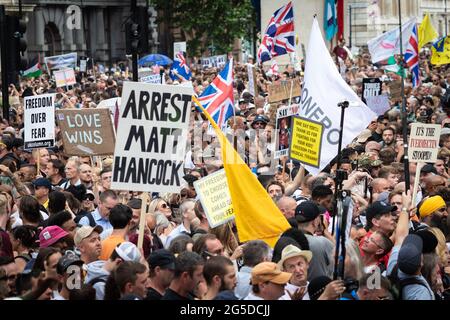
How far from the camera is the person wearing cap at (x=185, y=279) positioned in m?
7.93

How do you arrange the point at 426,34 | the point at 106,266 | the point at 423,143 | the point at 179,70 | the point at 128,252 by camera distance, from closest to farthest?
the point at 128,252 < the point at 106,266 < the point at 423,143 < the point at 179,70 < the point at 426,34

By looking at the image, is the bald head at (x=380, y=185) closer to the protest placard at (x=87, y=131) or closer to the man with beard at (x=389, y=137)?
the protest placard at (x=87, y=131)

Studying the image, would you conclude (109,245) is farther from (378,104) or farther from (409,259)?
(378,104)

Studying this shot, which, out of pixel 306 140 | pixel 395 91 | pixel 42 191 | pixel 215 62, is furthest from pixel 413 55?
pixel 42 191

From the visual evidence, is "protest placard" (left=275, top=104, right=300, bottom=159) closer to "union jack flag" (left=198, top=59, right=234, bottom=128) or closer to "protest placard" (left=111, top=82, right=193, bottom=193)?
"union jack flag" (left=198, top=59, right=234, bottom=128)

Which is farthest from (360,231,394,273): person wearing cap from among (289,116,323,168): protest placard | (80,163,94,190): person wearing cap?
(80,163,94,190): person wearing cap

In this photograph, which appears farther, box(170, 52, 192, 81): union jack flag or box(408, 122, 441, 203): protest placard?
box(170, 52, 192, 81): union jack flag

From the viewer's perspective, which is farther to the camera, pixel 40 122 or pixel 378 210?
pixel 40 122

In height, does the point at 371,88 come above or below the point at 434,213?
below

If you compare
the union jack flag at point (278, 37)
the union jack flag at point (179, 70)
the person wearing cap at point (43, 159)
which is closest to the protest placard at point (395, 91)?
the union jack flag at point (278, 37)

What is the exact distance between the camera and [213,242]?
948 cm

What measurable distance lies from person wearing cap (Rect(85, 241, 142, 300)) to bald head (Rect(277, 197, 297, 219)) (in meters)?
2.45

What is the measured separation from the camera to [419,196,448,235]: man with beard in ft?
35.8

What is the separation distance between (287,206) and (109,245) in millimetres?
1810
